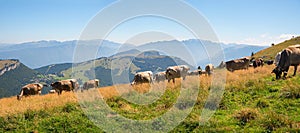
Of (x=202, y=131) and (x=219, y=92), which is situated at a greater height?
(x=219, y=92)

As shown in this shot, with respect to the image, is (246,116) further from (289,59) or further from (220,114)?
(289,59)

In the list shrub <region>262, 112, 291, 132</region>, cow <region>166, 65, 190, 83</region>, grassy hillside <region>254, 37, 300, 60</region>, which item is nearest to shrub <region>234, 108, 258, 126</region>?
shrub <region>262, 112, 291, 132</region>

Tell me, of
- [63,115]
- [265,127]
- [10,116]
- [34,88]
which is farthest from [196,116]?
[34,88]

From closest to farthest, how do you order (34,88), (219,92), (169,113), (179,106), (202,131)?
(202,131)
(169,113)
(179,106)
(219,92)
(34,88)

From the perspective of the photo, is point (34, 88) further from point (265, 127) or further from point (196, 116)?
point (265, 127)

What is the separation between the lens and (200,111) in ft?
42.9

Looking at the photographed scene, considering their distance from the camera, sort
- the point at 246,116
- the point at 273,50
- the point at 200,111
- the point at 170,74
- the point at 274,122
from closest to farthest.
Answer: the point at 274,122
the point at 246,116
the point at 200,111
the point at 170,74
the point at 273,50

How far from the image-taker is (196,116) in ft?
40.5

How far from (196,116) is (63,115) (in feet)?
22.9

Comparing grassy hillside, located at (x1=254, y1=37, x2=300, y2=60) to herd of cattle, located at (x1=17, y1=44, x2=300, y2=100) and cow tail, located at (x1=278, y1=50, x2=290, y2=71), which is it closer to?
herd of cattle, located at (x1=17, y1=44, x2=300, y2=100)

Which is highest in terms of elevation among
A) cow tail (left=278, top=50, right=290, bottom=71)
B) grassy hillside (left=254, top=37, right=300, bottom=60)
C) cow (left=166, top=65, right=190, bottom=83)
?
grassy hillside (left=254, top=37, right=300, bottom=60)

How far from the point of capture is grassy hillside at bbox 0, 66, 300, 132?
10.7 m

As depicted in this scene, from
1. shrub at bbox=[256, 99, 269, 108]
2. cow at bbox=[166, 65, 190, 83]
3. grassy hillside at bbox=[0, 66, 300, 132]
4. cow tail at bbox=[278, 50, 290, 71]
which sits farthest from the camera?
cow at bbox=[166, 65, 190, 83]

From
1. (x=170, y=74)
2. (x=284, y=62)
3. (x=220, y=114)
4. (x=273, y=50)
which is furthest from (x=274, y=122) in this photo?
(x=273, y=50)
